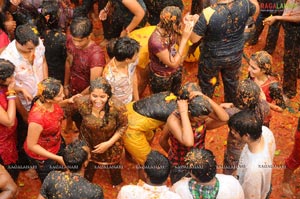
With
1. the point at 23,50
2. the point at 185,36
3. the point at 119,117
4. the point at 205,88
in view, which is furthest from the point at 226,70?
the point at 23,50

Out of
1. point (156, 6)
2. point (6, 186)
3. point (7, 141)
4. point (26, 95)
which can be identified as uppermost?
point (156, 6)

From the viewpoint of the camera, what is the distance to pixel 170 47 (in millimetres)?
5332

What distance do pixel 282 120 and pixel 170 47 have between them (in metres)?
2.04

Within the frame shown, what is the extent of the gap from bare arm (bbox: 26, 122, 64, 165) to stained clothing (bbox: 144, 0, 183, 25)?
9.87 feet

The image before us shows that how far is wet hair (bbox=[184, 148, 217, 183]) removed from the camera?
3531 mm

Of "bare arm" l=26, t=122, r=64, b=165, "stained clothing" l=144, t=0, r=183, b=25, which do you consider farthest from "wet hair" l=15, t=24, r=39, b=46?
"stained clothing" l=144, t=0, r=183, b=25

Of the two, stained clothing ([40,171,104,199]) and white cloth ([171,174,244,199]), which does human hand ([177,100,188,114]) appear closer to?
white cloth ([171,174,244,199])

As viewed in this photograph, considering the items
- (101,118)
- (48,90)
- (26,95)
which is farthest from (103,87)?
(26,95)

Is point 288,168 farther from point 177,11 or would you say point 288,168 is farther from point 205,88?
point 177,11

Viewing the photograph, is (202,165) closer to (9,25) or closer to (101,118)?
(101,118)

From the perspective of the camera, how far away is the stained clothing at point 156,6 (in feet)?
21.4

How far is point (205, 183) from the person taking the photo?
11.8ft

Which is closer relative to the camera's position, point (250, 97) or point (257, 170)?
point (257, 170)

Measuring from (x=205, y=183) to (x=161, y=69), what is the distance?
2211mm
